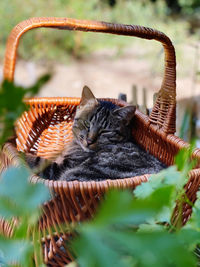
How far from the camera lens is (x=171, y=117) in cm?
131

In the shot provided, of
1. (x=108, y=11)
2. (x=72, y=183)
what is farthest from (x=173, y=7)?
(x=72, y=183)

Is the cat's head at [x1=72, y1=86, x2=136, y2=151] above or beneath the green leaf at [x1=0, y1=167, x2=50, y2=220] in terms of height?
beneath

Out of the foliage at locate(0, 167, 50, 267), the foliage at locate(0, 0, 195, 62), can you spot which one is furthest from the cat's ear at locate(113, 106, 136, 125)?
the foliage at locate(0, 0, 195, 62)

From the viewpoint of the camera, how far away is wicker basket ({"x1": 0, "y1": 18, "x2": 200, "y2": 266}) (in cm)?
88

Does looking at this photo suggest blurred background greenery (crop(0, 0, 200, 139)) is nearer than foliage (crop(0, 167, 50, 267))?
No

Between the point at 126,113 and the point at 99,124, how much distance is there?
5.0 inches

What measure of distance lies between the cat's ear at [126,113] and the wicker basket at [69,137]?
0.12 feet

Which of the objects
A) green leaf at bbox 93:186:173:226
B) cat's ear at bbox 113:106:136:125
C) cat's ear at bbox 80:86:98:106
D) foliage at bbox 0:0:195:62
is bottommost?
cat's ear at bbox 113:106:136:125

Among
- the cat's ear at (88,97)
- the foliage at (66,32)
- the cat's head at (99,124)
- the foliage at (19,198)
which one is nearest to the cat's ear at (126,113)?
the cat's head at (99,124)

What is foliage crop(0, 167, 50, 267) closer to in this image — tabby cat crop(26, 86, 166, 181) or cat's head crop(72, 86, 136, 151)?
tabby cat crop(26, 86, 166, 181)

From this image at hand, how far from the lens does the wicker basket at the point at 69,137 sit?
0.88m

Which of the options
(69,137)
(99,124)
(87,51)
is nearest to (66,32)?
(87,51)

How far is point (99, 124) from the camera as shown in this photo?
5.33ft

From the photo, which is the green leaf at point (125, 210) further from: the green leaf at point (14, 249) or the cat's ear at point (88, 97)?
the cat's ear at point (88, 97)
